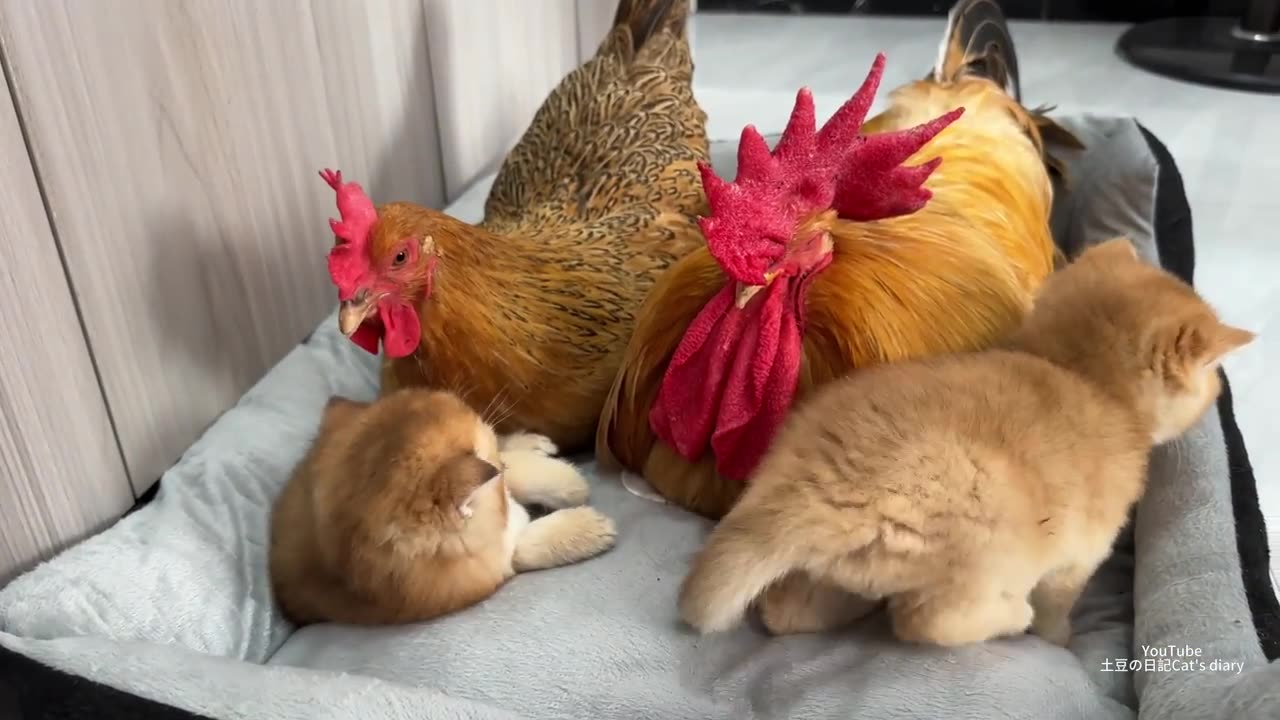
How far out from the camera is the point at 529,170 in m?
1.68

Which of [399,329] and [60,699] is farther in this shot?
[399,329]

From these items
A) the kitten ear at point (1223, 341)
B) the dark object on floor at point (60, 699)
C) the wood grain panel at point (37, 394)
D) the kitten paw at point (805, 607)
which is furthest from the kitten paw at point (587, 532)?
the kitten ear at point (1223, 341)

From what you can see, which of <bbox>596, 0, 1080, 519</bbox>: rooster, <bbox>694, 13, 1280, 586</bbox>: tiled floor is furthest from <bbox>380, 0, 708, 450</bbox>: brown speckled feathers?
<bbox>694, 13, 1280, 586</bbox>: tiled floor

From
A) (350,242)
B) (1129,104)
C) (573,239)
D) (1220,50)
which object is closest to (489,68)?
(573,239)

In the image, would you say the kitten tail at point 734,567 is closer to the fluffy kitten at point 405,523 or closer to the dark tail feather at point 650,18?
the fluffy kitten at point 405,523

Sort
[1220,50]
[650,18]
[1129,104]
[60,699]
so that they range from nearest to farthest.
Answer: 1. [60,699]
2. [650,18]
3. [1129,104]
4. [1220,50]

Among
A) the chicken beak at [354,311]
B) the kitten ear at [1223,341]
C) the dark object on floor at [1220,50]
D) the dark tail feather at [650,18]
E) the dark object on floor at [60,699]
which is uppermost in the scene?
the dark tail feather at [650,18]

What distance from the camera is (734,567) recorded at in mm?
946

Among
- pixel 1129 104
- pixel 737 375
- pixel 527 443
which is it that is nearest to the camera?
pixel 737 375

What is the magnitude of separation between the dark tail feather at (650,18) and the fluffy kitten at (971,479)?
0.97 meters

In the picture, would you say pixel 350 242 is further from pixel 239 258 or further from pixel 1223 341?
pixel 1223 341

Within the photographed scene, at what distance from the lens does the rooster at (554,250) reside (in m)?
1.21

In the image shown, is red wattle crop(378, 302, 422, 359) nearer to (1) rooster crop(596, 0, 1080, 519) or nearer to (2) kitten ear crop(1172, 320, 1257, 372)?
(1) rooster crop(596, 0, 1080, 519)

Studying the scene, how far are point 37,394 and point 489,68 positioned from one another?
4.07ft
